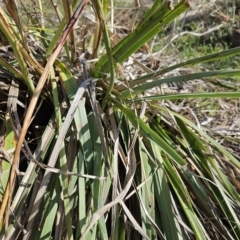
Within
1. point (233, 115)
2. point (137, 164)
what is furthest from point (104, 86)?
point (233, 115)

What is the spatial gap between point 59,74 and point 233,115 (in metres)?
0.86

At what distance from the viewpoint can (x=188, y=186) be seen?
45.9 inches

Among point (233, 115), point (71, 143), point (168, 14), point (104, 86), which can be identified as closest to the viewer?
point (168, 14)

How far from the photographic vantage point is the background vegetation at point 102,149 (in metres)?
0.98

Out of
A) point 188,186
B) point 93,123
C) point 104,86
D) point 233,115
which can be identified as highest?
point 233,115

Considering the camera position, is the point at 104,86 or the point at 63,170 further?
the point at 104,86

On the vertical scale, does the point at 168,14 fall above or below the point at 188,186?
above

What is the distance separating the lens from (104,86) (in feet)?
3.92

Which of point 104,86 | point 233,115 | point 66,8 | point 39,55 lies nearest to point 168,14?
point 66,8

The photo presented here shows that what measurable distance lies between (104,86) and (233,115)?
77 cm

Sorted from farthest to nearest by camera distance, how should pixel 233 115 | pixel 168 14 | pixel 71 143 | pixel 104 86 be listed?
pixel 233 115, pixel 104 86, pixel 71 143, pixel 168 14

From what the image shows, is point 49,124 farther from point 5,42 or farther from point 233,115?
point 233,115

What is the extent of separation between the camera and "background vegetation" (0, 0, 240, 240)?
98 cm

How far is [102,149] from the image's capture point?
3.52ft
